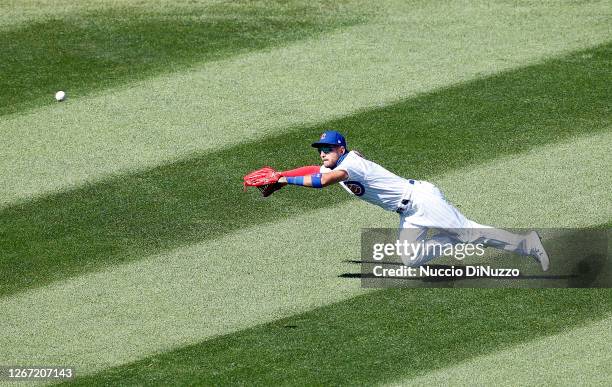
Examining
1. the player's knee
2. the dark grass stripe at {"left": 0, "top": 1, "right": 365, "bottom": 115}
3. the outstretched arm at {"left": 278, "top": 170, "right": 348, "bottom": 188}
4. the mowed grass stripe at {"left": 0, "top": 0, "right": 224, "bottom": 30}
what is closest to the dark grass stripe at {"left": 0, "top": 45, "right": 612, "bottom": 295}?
the outstretched arm at {"left": 278, "top": 170, "right": 348, "bottom": 188}

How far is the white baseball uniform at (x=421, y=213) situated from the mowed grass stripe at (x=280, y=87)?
379 cm

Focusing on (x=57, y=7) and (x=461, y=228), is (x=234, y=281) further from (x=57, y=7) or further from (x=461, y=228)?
(x=57, y=7)

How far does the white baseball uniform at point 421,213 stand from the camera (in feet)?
41.5

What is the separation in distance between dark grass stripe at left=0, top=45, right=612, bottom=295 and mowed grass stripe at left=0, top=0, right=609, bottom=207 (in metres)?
0.36

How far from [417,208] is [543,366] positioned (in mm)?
2532

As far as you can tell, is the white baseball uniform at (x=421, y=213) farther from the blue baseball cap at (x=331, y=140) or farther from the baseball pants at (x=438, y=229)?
the blue baseball cap at (x=331, y=140)

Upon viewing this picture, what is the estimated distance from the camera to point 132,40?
18969 mm

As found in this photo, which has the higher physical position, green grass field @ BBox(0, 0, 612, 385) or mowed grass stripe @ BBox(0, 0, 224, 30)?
mowed grass stripe @ BBox(0, 0, 224, 30)

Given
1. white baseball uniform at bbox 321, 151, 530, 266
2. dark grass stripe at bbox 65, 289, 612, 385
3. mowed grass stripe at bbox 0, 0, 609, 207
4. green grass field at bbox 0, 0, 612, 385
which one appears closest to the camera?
dark grass stripe at bbox 65, 289, 612, 385

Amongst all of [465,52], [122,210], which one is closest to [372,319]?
[122,210]

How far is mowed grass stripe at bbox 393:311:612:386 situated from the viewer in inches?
426

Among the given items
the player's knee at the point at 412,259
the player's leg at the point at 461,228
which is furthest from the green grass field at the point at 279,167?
the player's leg at the point at 461,228

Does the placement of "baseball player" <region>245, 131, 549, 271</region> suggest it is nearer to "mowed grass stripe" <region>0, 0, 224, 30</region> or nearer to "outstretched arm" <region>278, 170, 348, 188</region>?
"outstretched arm" <region>278, 170, 348, 188</region>

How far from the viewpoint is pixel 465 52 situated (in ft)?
59.6
